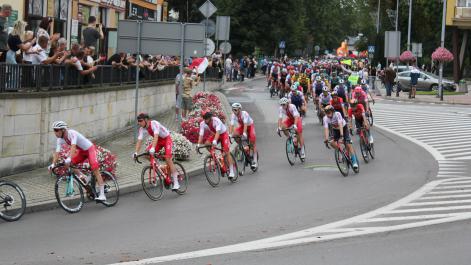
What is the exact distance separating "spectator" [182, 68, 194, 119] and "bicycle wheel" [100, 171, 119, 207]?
12.0 m

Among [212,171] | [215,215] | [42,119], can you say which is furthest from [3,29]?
[215,215]

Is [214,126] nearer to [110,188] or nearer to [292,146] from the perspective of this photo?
[110,188]

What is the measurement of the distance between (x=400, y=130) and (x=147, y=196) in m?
15.4

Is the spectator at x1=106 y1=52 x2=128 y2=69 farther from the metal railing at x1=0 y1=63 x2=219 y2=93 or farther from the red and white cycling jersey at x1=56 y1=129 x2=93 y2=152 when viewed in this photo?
the red and white cycling jersey at x1=56 y1=129 x2=93 y2=152

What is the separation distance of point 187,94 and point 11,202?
46.7 ft

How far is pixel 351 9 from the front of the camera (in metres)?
174

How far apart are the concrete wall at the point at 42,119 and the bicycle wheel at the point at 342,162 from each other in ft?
20.0

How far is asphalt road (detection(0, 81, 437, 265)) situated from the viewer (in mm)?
10289

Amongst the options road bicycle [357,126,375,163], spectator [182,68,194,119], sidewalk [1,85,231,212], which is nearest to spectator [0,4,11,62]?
sidewalk [1,85,231,212]

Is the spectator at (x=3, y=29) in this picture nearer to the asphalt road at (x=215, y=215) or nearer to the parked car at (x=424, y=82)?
the asphalt road at (x=215, y=215)


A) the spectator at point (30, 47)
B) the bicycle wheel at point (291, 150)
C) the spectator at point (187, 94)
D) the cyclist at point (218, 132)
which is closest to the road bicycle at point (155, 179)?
the cyclist at point (218, 132)

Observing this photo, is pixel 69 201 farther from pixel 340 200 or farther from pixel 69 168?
pixel 340 200

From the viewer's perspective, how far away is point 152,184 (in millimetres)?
15078

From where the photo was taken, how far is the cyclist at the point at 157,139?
1508 cm
